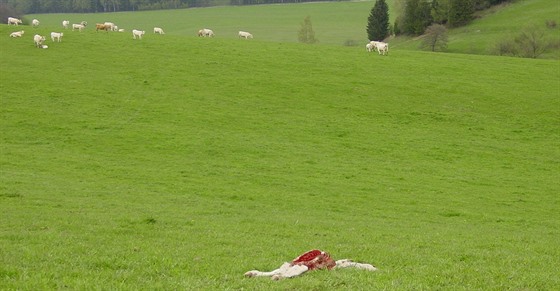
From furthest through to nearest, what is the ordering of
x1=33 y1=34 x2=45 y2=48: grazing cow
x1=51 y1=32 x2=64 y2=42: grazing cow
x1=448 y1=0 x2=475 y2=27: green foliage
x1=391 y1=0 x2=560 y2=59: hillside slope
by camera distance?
x1=448 y1=0 x2=475 y2=27: green foliage
x1=391 y1=0 x2=560 y2=59: hillside slope
x1=51 y1=32 x2=64 y2=42: grazing cow
x1=33 y1=34 x2=45 y2=48: grazing cow

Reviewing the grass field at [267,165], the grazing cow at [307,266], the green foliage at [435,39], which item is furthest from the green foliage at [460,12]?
the grazing cow at [307,266]

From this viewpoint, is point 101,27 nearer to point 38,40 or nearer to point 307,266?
point 38,40

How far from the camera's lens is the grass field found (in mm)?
12797

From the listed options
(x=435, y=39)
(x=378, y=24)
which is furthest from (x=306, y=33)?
(x=435, y=39)

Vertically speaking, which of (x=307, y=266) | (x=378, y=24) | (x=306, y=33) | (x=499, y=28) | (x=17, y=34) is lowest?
(x=307, y=266)

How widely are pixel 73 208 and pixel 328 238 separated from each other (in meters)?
8.68

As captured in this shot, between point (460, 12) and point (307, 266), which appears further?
point (460, 12)

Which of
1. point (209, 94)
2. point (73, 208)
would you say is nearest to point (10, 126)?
point (209, 94)

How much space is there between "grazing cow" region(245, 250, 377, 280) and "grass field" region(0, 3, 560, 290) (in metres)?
0.38

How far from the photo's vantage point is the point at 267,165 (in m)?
30.1

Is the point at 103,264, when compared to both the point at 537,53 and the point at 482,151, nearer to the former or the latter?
the point at 482,151

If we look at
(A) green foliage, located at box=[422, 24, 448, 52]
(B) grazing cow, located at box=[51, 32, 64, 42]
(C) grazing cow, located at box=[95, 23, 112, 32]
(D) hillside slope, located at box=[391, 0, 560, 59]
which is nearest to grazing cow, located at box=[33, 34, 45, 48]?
(B) grazing cow, located at box=[51, 32, 64, 42]

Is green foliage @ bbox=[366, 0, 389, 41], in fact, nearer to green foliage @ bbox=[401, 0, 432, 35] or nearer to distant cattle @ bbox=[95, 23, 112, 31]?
green foliage @ bbox=[401, 0, 432, 35]

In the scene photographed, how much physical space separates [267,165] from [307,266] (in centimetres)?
1868
